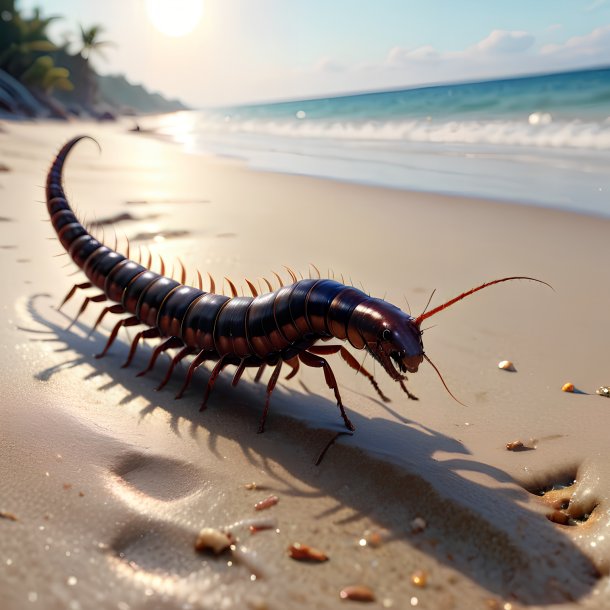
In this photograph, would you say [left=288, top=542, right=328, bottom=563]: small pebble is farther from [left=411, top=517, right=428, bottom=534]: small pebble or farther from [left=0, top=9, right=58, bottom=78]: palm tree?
[left=0, top=9, right=58, bottom=78]: palm tree

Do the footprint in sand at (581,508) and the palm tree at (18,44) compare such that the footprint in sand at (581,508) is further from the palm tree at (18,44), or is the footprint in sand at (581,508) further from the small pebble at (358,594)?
the palm tree at (18,44)

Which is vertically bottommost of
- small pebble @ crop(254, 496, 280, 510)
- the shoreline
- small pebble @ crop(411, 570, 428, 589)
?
small pebble @ crop(254, 496, 280, 510)

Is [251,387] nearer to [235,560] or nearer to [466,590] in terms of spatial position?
[235,560]

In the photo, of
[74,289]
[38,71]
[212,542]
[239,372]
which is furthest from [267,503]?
[38,71]

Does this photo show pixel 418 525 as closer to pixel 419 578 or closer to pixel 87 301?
pixel 419 578

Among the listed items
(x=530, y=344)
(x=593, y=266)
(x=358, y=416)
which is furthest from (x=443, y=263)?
(x=358, y=416)

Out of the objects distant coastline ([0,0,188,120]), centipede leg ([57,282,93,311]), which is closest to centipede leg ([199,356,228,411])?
centipede leg ([57,282,93,311])

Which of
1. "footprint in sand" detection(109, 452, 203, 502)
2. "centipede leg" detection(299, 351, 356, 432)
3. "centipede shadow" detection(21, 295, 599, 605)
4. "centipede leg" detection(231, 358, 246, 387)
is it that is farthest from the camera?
"centipede leg" detection(231, 358, 246, 387)
